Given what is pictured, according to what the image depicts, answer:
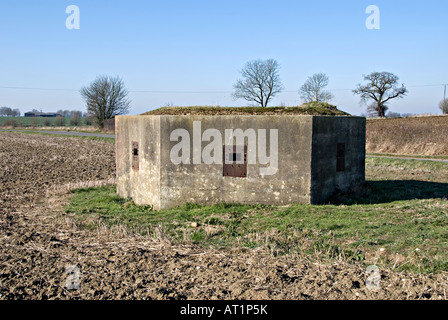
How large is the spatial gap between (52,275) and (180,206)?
4.53 metres

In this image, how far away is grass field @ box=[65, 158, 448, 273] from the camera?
6652 millimetres

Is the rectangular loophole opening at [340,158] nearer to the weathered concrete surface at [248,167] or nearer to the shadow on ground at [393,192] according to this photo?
the weathered concrete surface at [248,167]

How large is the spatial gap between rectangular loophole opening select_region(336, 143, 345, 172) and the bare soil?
4941mm

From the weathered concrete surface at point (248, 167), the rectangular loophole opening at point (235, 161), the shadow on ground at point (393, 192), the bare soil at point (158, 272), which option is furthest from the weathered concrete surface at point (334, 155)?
the bare soil at point (158, 272)

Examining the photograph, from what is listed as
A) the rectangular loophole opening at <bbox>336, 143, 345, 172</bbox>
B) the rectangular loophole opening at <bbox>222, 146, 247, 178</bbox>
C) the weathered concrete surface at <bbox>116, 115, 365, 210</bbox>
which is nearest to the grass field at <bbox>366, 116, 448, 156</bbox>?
the rectangular loophole opening at <bbox>336, 143, 345, 172</bbox>

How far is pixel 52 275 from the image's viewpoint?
5930 millimetres

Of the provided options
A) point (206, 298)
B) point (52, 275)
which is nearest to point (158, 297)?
point (206, 298)

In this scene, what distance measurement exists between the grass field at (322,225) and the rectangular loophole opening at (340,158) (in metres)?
0.80

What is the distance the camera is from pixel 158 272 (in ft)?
19.7

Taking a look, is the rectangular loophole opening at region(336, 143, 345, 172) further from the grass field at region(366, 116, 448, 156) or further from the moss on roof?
the grass field at region(366, 116, 448, 156)

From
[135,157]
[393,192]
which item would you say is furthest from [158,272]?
[393,192]

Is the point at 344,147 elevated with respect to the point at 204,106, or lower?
lower

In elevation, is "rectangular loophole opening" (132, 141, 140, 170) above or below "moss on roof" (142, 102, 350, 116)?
below
